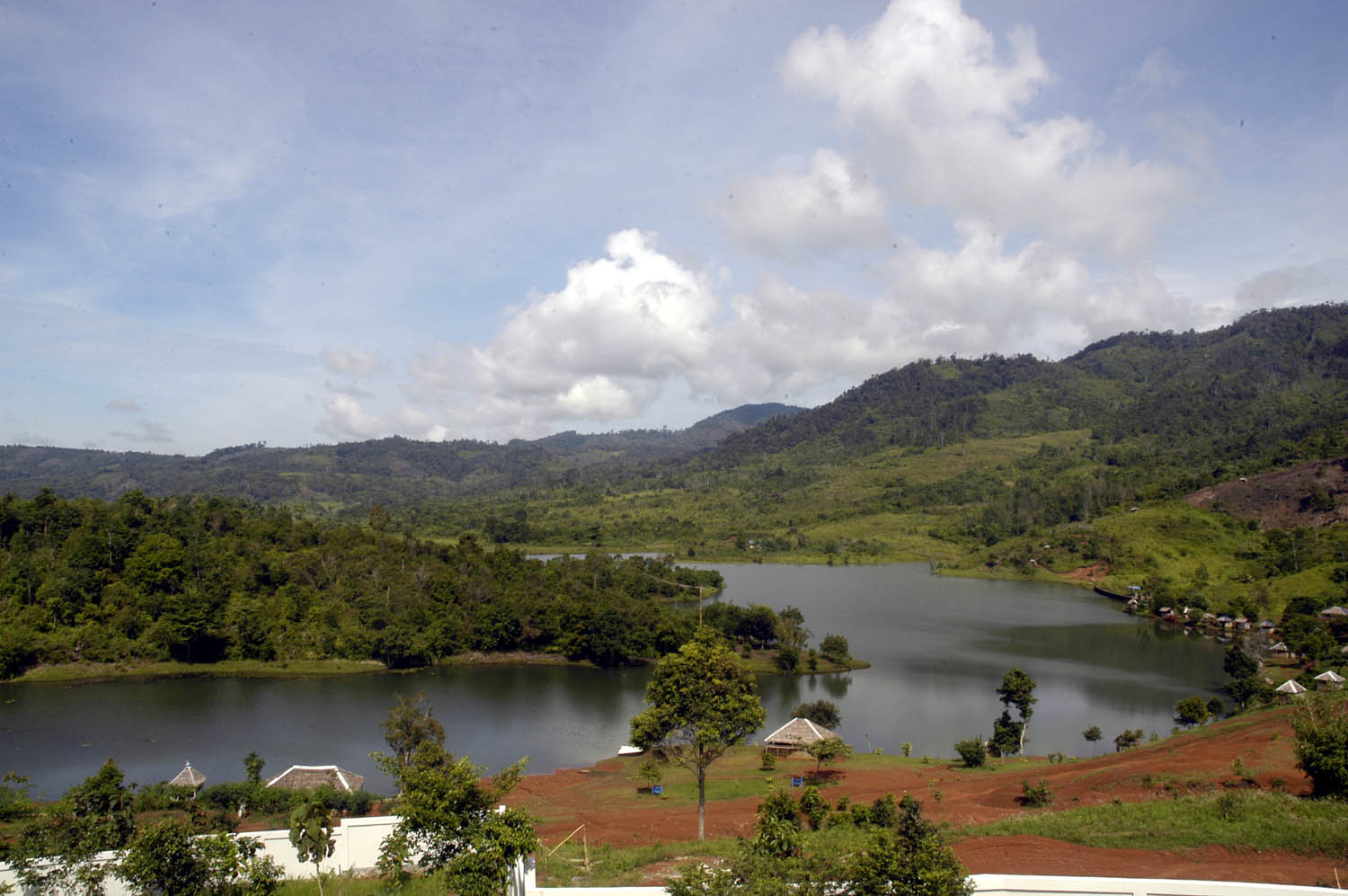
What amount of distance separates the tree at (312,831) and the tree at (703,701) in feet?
23.6

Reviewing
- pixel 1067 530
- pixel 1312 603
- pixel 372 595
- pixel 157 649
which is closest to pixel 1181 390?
pixel 1067 530

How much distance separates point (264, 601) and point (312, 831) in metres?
49.1

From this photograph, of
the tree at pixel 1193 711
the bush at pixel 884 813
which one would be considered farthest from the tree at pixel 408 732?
the tree at pixel 1193 711

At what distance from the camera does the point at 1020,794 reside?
74.8ft

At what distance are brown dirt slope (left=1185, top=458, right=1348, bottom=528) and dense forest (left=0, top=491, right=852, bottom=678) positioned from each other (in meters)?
61.2

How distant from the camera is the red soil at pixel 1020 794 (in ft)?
47.3

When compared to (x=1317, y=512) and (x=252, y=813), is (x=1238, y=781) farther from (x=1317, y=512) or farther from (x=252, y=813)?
(x=1317, y=512)

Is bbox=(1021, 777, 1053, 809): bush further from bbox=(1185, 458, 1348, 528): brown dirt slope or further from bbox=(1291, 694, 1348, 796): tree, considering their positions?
bbox=(1185, 458, 1348, 528): brown dirt slope

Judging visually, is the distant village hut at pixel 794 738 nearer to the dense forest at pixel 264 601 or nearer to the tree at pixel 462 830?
the dense forest at pixel 264 601

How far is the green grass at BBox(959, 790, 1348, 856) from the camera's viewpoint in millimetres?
14867

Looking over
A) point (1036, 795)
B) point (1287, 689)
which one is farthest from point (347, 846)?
point (1287, 689)

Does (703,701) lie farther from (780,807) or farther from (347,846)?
(347,846)

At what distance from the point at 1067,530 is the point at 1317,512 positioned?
25217 mm

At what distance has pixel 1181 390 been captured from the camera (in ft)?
596
